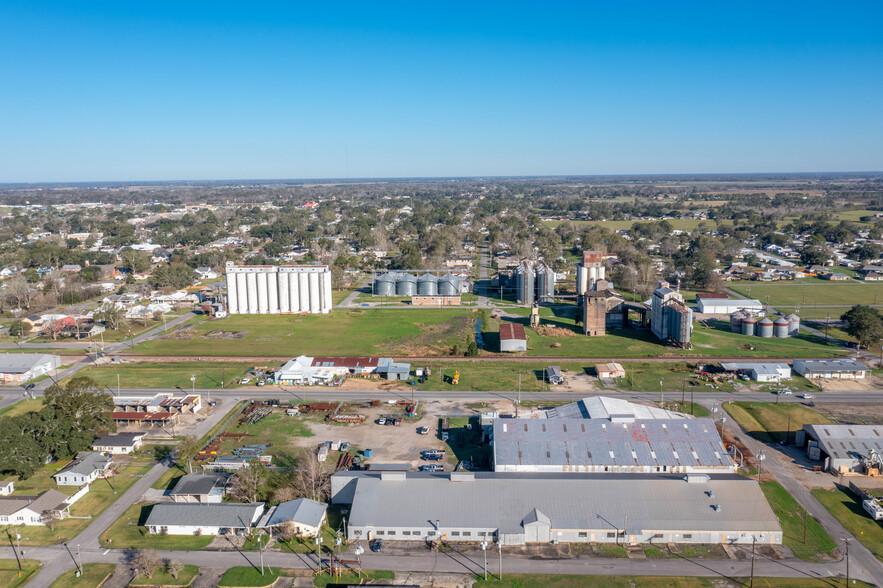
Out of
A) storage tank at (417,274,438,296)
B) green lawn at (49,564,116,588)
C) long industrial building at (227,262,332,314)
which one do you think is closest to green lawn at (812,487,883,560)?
green lawn at (49,564,116,588)

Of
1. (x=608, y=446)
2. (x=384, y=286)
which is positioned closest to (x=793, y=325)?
(x=608, y=446)

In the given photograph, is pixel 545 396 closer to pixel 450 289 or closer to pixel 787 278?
pixel 450 289

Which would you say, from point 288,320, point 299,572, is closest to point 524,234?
point 288,320

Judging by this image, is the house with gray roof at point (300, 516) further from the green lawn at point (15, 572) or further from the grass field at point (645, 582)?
the green lawn at point (15, 572)

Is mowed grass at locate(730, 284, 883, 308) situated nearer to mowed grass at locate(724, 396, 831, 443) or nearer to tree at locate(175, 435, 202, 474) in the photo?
mowed grass at locate(724, 396, 831, 443)

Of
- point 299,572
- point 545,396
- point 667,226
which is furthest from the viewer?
point 667,226

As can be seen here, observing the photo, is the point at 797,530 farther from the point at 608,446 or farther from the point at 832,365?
the point at 832,365
